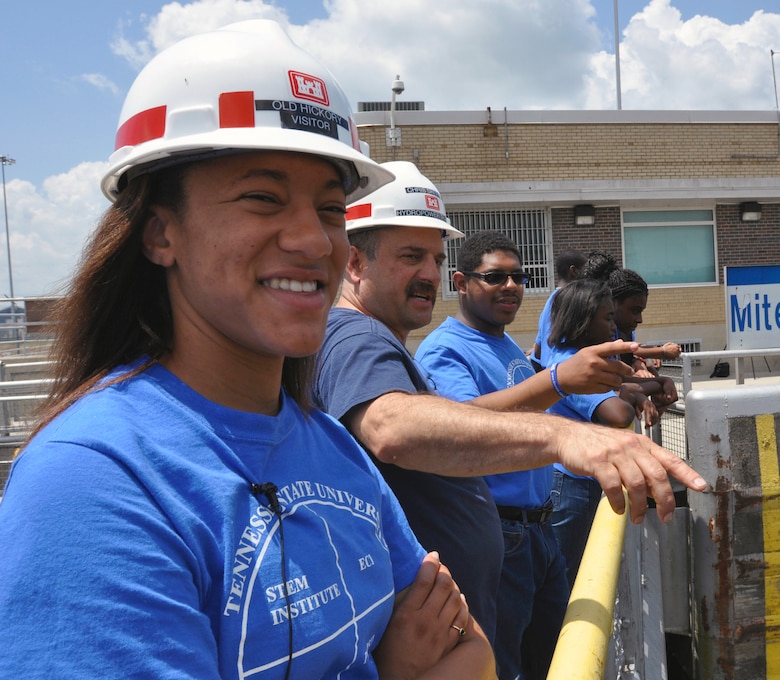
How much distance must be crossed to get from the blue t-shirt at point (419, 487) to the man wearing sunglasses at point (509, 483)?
44 centimetres

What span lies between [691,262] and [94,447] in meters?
19.8

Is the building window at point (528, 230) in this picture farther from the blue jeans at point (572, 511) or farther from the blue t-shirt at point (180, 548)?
the blue t-shirt at point (180, 548)

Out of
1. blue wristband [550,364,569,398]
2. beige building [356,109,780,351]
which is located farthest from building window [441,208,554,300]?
blue wristband [550,364,569,398]

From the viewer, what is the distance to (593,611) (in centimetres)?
146

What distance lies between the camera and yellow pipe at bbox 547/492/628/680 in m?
1.23

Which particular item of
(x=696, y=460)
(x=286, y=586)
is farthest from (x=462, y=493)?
(x=286, y=586)

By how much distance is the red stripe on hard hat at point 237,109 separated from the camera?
4.09 feet

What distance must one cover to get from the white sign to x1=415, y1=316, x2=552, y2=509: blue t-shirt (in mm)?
7997

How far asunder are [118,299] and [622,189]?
59.2 ft

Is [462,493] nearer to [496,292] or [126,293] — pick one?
[126,293]

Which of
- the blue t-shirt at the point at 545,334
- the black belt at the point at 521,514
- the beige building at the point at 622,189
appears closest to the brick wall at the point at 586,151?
the beige building at the point at 622,189

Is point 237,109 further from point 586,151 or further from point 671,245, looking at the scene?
point 671,245

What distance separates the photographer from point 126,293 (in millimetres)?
1330

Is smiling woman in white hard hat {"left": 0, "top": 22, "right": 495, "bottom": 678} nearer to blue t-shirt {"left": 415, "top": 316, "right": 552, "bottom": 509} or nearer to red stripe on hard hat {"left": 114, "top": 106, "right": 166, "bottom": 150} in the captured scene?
red stripe on hard hat {"left": 114, "top": 106, "right": 166, "bottom": 150}
